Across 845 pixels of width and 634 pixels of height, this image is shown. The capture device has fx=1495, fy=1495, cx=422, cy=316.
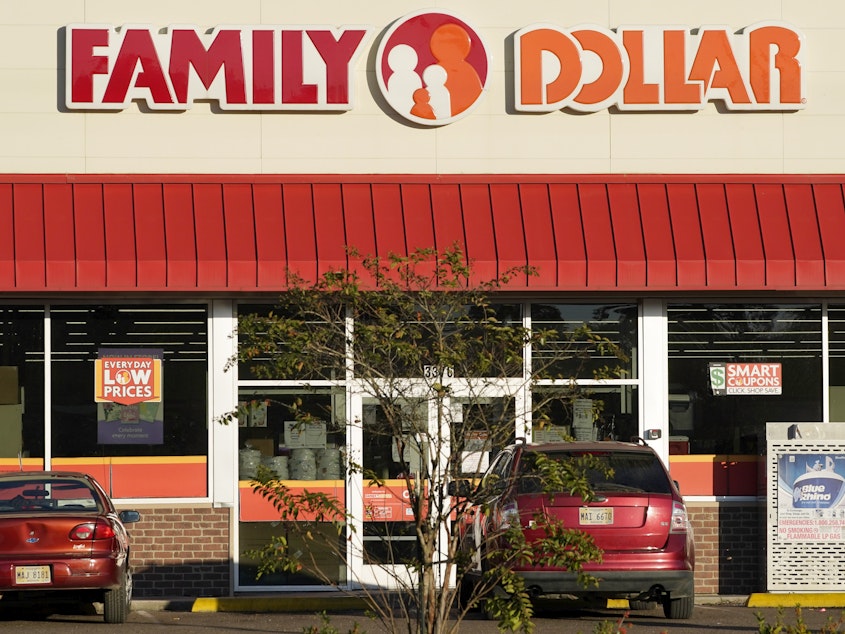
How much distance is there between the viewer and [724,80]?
57.2 feet

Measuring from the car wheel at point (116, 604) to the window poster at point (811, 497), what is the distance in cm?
699

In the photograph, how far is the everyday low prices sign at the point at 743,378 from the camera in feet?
56.7

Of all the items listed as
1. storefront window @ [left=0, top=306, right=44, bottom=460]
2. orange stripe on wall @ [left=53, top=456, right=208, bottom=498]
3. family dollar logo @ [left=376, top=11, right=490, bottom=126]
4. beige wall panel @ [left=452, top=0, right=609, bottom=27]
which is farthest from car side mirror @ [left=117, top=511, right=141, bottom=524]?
beige wall panel @ [left=452, top=0, right=609, bottom=27]

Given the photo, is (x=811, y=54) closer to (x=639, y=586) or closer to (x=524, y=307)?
(x=524, y=307)

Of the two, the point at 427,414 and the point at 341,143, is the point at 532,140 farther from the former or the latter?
the point at 427,414

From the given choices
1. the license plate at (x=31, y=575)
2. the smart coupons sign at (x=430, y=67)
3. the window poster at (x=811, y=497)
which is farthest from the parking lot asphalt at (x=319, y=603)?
the smart coupons sign at (x=430, y=67)

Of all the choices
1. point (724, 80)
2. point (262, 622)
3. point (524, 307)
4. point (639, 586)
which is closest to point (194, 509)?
point (262, 622)

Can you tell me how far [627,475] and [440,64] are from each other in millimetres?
5914

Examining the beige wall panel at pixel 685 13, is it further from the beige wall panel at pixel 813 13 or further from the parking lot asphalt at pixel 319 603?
the parking lot asphalt at pixel 319 603

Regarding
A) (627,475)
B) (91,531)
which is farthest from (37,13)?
(627,475)

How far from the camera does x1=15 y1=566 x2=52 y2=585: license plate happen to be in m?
13.1

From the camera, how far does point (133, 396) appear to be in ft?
55.3

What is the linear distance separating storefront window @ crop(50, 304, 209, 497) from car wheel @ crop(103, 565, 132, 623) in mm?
2814

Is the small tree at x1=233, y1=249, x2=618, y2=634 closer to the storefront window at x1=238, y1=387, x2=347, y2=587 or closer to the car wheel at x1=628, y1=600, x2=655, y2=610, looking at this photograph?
the car wheel at x1=628, y1=600, x2=655, y2=610
